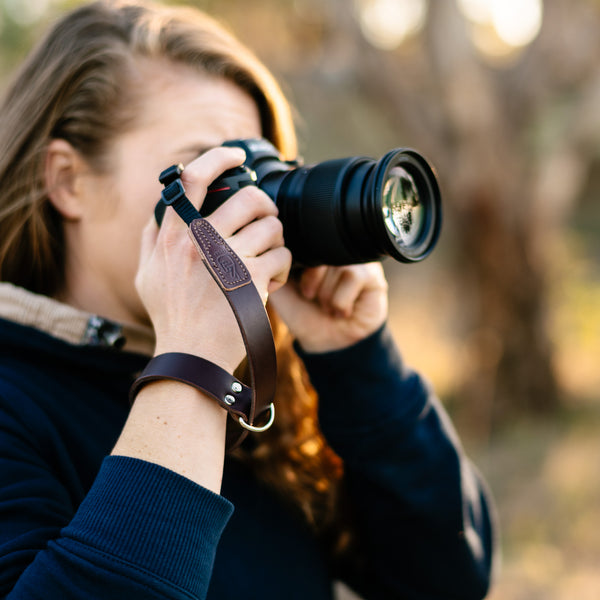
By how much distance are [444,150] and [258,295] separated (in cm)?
289

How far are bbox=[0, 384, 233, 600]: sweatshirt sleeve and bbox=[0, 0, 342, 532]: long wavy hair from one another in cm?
41

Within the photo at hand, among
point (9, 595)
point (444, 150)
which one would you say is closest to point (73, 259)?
point (9, 595)


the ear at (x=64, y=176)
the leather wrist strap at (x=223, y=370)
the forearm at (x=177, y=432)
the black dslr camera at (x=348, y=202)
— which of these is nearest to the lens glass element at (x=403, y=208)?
the black dslr camera at (x=348, y=202)

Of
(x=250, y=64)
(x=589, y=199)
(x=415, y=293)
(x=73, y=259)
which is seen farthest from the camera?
(x=589, y=199)

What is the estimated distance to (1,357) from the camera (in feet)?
2.78

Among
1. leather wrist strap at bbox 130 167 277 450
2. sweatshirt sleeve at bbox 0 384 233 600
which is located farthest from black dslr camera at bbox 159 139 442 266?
sweatshirt sleeve at bbox 0 384 233 600

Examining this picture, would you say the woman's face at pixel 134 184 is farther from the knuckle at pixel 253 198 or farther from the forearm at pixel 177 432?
the forearm at pixel 177 432

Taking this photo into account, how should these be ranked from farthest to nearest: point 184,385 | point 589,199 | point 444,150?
point 589,199
point 444,150
point 184,385

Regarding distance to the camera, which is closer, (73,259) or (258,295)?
(258,295)

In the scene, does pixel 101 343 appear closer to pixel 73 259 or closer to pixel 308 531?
pixel 73 259

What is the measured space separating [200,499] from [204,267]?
0.27 meters

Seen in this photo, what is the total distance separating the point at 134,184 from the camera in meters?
0.98

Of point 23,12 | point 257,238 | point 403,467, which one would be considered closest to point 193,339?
point 257,238

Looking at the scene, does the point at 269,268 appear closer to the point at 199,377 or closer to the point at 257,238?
the point at 257,238
